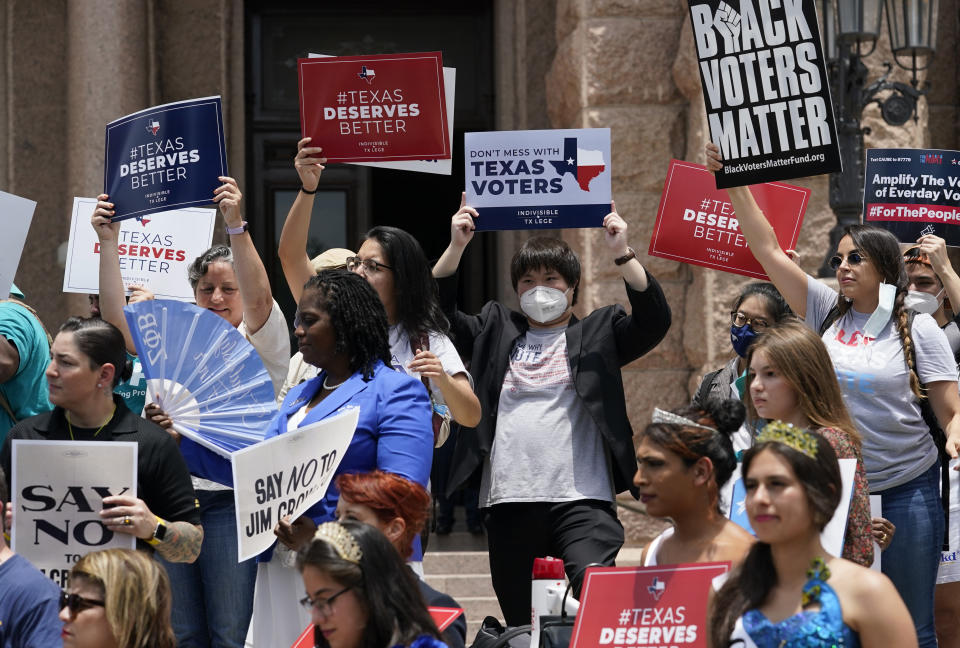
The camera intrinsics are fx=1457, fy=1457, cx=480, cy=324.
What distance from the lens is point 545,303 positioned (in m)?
5.67

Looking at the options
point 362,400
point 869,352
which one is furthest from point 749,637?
point 869,352

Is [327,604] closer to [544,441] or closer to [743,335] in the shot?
[544,441]

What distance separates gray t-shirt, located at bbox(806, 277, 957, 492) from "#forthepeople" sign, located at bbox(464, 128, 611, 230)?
1.30 metres

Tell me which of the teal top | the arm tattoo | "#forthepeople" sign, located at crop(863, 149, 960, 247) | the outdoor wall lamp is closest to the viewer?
the arm tattoo

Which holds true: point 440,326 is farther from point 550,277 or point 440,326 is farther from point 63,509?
point 63,509

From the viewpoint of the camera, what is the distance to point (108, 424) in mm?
4672

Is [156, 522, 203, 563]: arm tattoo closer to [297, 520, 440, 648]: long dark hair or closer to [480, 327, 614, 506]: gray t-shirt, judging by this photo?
[297, 520, 440, 648]: long dark hair

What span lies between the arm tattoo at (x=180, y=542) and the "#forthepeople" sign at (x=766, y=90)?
2.56 meters

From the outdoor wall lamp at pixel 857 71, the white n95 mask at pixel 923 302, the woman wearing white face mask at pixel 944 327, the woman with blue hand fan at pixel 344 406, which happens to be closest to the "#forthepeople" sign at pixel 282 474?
the woman with blue hand fan at pixel 344 406

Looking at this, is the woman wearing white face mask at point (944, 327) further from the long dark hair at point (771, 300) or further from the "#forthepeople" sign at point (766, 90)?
the "#forthepeople" sign at point (766, 90)

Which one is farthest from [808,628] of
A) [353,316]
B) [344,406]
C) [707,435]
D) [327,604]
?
[353,316]

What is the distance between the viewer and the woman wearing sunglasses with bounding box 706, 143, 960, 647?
17.3 feet

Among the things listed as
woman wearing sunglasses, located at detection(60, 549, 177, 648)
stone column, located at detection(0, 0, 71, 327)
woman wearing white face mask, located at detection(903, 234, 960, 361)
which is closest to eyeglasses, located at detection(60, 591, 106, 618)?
woman wearing sunglasses, located at detection(60, 549, 177, 648)

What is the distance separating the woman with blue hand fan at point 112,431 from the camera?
446cm
